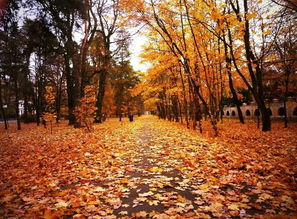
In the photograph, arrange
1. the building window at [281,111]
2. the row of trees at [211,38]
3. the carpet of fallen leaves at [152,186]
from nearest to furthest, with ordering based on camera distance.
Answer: the carpet of fallen leaves at [152,186] → the row of trees at [211,38] → the building window at [281,111]

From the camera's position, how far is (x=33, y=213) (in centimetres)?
326

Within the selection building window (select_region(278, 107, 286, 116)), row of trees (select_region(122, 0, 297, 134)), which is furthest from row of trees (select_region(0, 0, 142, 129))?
building window (select_region(278, 107, 286, 116))

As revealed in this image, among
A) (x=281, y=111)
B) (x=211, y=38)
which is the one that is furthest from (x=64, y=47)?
(x=281, y=111)

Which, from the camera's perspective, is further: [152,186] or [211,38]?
[211,38]

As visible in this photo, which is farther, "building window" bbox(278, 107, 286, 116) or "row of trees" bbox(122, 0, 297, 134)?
"building window" bbox(278, 107, 286, 116)

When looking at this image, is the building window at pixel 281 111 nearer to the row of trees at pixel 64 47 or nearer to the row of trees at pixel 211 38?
the row of trees at pixel 211 38

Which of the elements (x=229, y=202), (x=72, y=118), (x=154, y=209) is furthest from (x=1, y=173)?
(x=72, y=118)

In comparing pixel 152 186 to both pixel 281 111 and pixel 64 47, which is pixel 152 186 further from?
pixel 281 111

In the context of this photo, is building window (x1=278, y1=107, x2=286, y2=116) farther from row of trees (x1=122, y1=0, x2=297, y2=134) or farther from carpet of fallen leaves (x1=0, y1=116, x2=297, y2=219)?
carpet of fallen leaves (x1=0, y1=116, x2=297, y2=219)

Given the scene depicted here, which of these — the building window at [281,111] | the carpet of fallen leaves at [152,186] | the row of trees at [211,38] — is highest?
the row of trees at [211,38]

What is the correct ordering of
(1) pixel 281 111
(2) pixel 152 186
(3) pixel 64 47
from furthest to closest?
(1) pixel 281 111
(3) pixel 64 47
(2) pixel 152 186

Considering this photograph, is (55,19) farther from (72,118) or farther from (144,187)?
(72,118)

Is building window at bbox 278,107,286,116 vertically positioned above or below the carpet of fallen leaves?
above

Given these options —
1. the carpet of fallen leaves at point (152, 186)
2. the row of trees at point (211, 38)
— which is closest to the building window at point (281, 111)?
the row of trees at point (211, 38)
